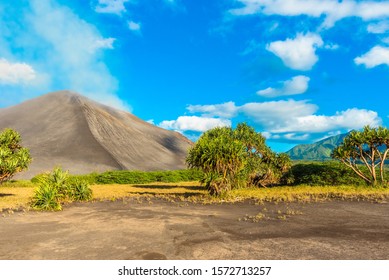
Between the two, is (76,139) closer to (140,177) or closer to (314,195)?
(140,177)

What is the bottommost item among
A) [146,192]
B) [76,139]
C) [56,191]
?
[146,192]

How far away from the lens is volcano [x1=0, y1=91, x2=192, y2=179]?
124 metres

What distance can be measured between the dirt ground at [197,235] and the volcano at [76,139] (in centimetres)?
10000

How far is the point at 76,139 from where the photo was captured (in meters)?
138

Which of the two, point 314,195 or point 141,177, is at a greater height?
point 141,177

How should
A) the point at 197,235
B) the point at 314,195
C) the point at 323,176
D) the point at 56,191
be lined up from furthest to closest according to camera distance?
the point at 323,176 < the point at 314,195 < the point at 56,191 < the point at 197,235

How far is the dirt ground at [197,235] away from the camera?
11.8 m

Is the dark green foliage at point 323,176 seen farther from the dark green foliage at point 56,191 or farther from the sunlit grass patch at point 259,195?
the dark green foliage at point 56,191

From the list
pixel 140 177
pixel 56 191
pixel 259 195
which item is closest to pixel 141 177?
pixel 140 177

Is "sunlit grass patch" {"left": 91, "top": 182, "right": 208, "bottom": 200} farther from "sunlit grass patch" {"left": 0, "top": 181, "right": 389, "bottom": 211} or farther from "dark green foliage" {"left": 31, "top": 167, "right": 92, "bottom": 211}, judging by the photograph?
"dark green foliage" {"left": 31, "top": 167, "right": 92, "bottom": 211}

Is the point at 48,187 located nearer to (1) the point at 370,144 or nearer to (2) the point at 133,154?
(1) the point at 370,144

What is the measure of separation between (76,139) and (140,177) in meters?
79.6
